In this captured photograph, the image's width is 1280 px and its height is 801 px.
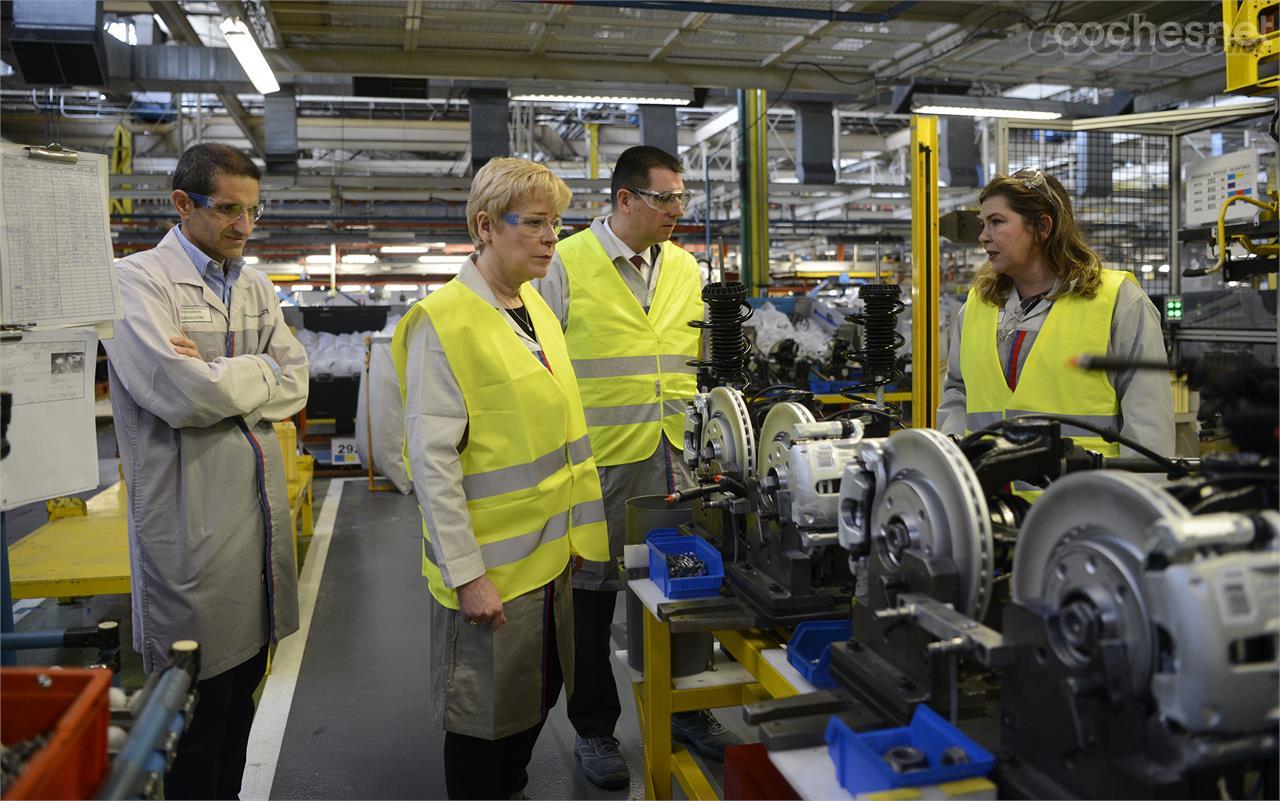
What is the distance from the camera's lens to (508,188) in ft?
5.94

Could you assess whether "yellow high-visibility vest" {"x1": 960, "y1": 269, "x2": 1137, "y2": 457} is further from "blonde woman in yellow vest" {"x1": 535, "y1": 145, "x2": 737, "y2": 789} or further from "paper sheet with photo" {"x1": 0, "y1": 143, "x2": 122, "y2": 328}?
"paper sheet with photo" {"x1": 0, "y1": 143, "x2": 122, "y2": 328}

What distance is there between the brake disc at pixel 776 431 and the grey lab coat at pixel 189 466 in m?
1.09

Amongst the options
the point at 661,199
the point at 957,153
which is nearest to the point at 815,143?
the point at 957,153

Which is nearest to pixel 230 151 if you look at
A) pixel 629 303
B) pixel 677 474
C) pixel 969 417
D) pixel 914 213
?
pixel 629 303

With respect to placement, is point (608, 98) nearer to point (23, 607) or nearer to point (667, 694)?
point (23, 607)

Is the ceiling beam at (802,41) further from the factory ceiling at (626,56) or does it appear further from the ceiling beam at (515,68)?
the ceiling beam at (515,68)

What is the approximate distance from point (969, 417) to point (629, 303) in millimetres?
961

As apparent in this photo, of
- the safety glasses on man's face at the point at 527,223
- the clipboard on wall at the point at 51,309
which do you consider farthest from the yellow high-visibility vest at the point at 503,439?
the clipboard on wall at the point at 51,309

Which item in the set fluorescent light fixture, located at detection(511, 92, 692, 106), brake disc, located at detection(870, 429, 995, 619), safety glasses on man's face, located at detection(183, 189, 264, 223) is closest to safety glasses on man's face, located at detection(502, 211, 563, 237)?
safety glasses on man's face, located at detection(183, 189, 264, 223)

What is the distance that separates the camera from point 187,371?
186cm

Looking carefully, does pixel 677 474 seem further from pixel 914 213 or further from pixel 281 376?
pixel 914 213

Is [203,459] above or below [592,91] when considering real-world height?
below

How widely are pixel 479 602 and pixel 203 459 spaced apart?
70 centimetres

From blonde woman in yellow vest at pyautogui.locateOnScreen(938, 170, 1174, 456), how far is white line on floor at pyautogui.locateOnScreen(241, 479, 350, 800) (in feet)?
7.07
